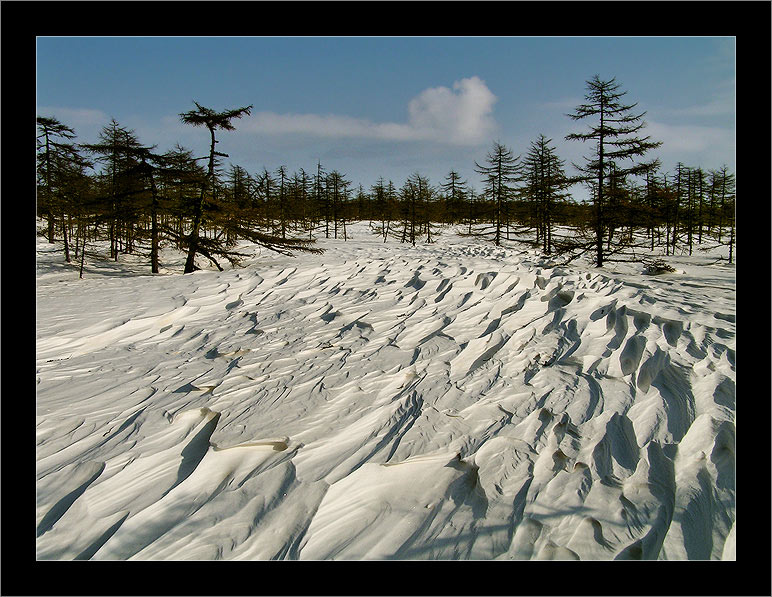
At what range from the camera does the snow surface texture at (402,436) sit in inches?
65.8

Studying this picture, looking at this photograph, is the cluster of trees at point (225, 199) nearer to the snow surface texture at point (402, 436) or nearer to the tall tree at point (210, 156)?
the tall tree at point (210, 156)

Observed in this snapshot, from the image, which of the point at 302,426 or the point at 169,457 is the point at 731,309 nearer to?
the point at 302,426

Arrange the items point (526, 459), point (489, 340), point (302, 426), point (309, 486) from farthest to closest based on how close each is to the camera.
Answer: point (489, 340) < point (302, 426) < point (526, 459) < point (309, 486)

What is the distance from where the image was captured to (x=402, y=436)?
2.38 m

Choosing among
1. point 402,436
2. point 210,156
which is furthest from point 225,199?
point 402,436

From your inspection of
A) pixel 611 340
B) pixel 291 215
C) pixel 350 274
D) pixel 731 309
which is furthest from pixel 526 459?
pixel 291 215

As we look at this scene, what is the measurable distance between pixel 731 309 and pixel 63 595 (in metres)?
6.44

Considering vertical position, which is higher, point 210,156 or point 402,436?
point 210,156

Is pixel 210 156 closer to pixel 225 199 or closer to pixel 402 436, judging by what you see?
pixel 225 199

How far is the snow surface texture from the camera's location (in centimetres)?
167

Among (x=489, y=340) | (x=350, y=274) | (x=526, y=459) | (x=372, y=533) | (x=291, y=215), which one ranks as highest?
(x=291, y=215)

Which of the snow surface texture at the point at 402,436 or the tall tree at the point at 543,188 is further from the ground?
the tall tree at the point at 543,188

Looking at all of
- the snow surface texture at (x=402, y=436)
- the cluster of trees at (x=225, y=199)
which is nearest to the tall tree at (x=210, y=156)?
the cluster of trees at (x=225, y=199)

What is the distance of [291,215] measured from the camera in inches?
1150
